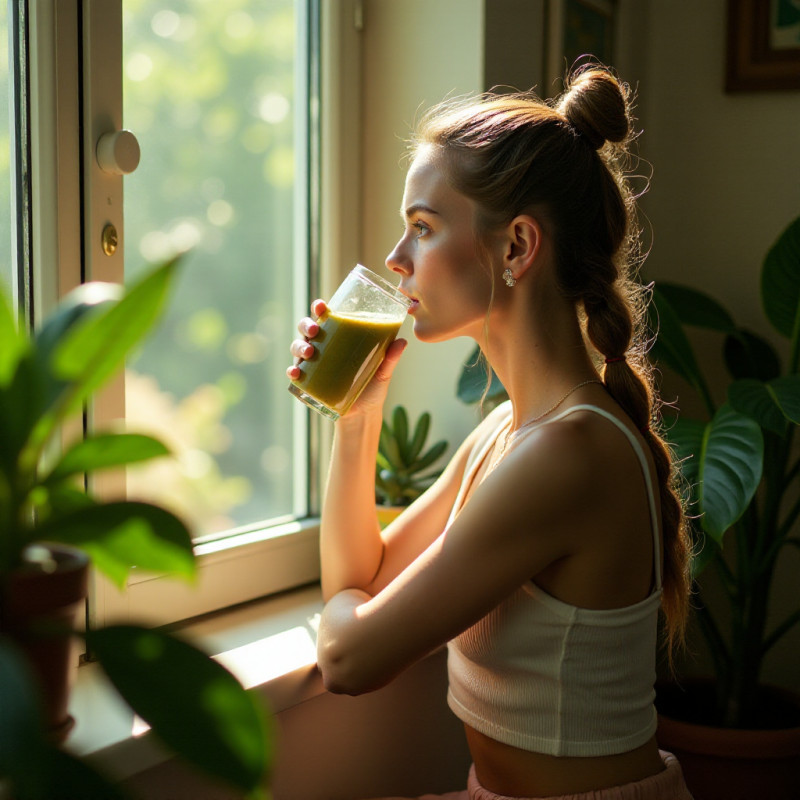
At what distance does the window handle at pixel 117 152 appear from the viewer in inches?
51.2

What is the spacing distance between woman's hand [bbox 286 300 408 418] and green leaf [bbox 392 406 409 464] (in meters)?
0.20

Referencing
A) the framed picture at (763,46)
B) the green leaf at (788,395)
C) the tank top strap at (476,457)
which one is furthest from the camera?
the framed picture at (763,46)

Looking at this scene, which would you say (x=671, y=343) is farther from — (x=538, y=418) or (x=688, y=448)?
(x=538, y=418)

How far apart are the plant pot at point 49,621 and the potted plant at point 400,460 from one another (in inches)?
42.9

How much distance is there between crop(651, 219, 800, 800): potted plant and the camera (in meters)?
1.54

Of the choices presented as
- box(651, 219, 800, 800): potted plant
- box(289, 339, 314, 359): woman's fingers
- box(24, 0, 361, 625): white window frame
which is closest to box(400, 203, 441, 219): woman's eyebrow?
box(289, 339, 314, 359): woman's fingers

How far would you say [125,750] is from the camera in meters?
1.09

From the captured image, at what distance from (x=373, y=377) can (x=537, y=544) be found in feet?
1.53

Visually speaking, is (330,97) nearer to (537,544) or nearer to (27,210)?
(27,210)

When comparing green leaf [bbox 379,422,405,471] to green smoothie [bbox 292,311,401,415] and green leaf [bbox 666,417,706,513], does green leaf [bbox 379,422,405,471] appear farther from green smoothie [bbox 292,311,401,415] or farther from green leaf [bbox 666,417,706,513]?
green leaf [bbox 666,417,706,513]

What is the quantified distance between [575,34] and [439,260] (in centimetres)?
105

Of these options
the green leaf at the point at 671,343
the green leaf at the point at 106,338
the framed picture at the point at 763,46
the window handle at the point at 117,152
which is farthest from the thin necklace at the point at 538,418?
the framed picture at the point at 763,46

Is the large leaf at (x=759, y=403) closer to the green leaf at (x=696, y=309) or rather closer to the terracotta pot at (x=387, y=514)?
the green leaf at (x=696, y=309)

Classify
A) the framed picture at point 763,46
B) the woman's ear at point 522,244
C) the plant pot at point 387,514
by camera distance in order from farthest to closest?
the framed picture at point 763,46 < the plant pot at point 387,514 < the woman's ear at point 522,244
